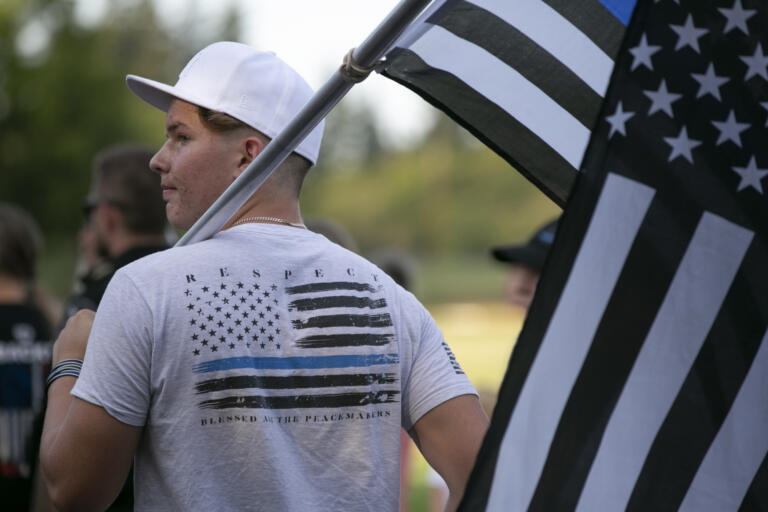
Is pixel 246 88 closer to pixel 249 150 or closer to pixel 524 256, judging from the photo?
pixel 249 150

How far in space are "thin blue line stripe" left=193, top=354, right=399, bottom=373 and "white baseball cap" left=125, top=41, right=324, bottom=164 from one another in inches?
21.0

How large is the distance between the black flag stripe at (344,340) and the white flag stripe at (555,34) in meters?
0.75

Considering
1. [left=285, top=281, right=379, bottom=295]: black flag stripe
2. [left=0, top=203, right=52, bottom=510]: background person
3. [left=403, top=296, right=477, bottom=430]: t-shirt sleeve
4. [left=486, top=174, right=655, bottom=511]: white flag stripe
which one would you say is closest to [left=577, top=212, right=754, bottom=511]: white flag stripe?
[left=486, top=174, right=655, bottom=511]: white flag stripe

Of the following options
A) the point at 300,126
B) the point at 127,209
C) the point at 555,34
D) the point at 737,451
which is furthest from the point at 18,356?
the point at 737,451

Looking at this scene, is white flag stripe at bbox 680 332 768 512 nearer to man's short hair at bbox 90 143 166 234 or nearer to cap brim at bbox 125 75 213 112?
cap brim at bbox 125 75 213 112

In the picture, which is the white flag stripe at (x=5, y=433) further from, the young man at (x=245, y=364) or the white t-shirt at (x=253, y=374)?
the white t-shirt at (x=253, y=374)

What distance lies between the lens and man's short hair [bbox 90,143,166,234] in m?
3.78

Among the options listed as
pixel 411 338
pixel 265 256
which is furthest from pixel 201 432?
pixel 411 338

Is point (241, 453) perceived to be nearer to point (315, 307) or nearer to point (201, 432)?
point (201, 432)

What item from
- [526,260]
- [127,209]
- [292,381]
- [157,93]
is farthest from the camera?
[526,260]

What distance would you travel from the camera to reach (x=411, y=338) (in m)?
2.43

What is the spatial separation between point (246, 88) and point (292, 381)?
72cm

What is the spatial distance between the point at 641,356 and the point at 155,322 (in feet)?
3.14

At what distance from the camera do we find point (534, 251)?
14.6ft
